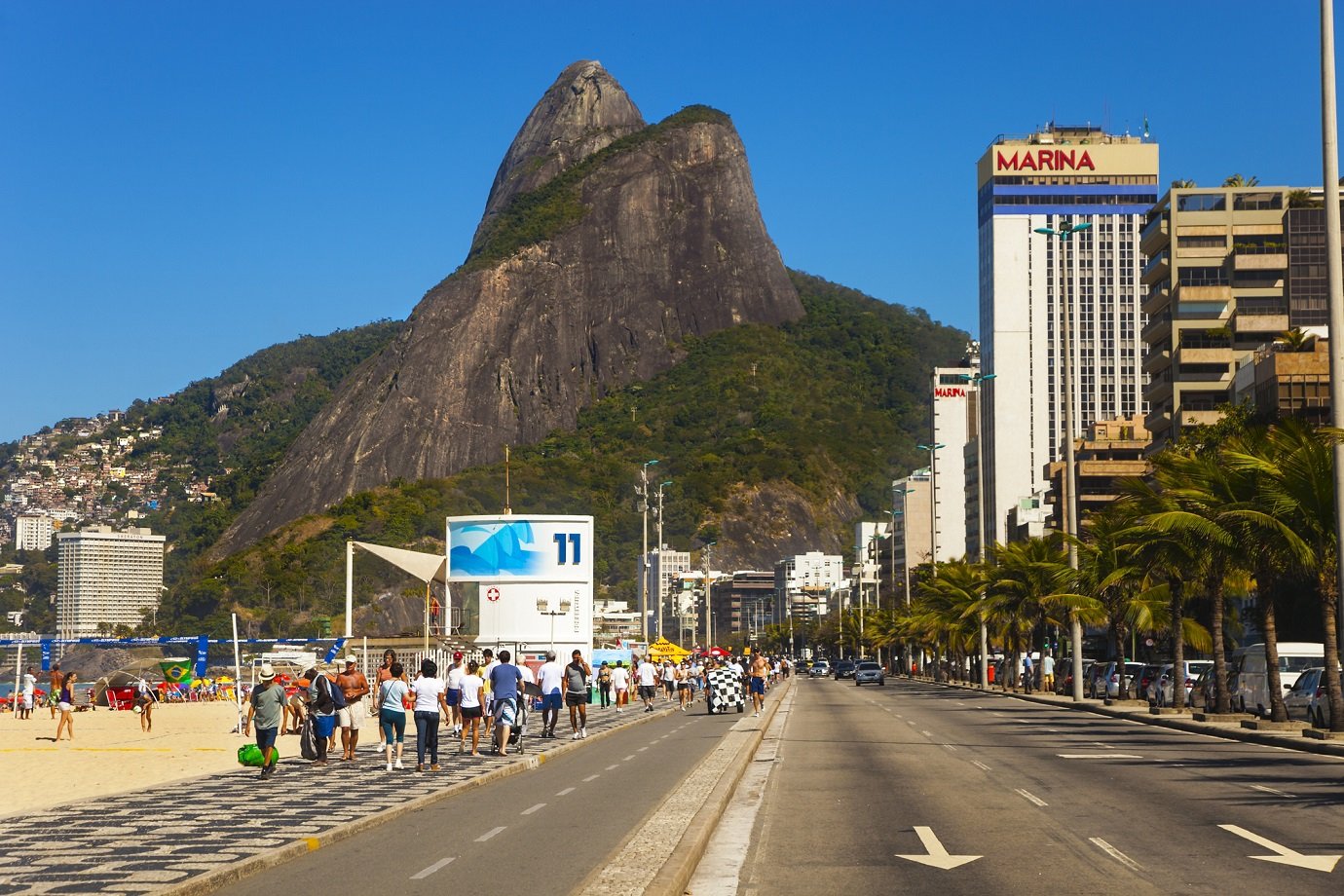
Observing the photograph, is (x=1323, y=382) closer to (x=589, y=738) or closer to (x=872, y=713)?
(x=872, y=713)

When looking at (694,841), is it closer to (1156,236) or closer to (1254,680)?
(1254,680)

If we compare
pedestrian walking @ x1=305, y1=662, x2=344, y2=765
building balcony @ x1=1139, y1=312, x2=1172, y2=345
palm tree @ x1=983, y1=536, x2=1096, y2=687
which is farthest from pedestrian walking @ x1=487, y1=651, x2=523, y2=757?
building balcony @ x1=1139, y1=312, x2=1172, y2=345

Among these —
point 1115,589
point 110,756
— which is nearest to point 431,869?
point 110,756

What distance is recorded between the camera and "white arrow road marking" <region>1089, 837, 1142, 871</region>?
12.8 m

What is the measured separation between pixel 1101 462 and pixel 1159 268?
61.5 feet

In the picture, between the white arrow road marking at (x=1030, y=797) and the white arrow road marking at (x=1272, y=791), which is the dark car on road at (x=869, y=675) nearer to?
the white arrow road marking at (x=1272, y=791)

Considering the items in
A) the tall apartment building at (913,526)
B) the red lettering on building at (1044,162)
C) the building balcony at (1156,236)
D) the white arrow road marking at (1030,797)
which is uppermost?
the red lettering on building at (1044,162)

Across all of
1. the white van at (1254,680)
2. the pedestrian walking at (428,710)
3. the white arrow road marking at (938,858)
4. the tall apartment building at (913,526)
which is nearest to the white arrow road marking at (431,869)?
the white arrow road marking at (938,858)

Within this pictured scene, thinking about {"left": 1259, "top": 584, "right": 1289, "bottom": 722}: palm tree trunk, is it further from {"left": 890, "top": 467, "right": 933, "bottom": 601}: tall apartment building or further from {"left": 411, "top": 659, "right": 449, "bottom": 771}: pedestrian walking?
{"left": 890, "top": 467, "right": 933, "bottom": 601}: tall apartment building

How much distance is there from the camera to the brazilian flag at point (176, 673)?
92294mm

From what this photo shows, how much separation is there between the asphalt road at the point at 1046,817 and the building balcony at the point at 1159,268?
72.9 meters

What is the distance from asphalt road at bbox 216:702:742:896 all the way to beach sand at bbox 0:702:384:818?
476 cm

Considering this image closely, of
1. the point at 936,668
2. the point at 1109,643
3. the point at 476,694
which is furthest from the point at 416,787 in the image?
the point at 936,668

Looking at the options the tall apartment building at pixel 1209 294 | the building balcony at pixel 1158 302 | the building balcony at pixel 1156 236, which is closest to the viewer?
the tall apartment building at pixel 1209 294
